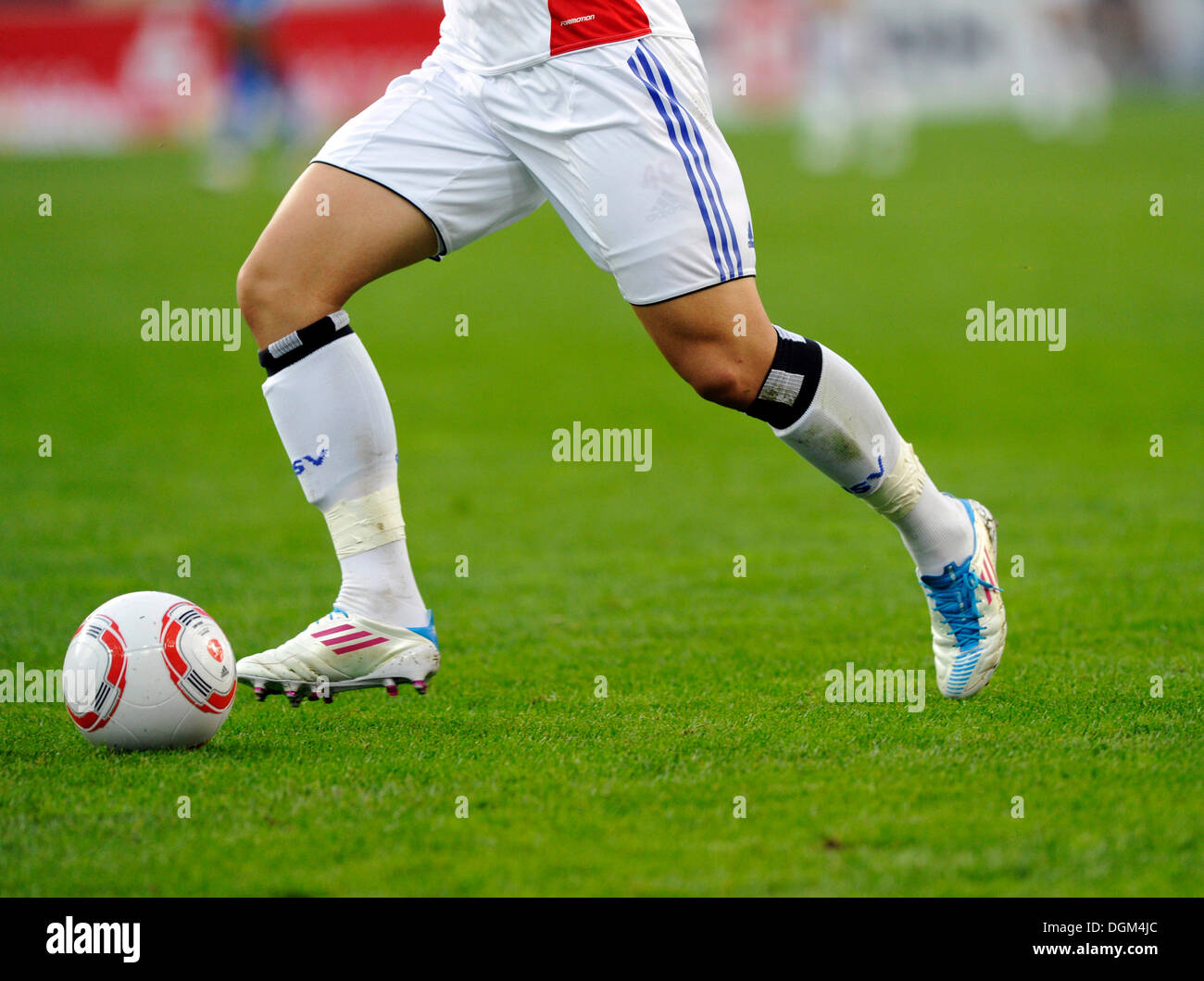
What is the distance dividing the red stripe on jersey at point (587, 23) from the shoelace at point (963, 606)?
165cm

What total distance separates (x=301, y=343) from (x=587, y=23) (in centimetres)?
109

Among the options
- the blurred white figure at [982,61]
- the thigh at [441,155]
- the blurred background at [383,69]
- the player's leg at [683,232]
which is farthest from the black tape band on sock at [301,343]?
the blurred white figure at [982,61]

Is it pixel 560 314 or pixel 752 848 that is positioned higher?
pixel 560 314

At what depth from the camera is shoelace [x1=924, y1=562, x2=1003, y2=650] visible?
4160 millimetres

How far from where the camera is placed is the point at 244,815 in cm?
330

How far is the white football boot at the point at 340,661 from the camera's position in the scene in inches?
158

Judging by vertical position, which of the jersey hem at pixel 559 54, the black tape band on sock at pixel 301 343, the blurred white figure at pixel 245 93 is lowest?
the black tape band on sock at pixel 301 343

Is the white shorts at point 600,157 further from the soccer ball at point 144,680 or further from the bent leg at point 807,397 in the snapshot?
the soccer ball at point 144,680

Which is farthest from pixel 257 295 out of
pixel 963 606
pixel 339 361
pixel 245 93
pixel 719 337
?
pixel 245 93

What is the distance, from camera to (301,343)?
4008mm

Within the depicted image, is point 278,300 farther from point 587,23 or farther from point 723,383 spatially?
point 723,383

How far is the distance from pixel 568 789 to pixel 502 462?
5135mm
